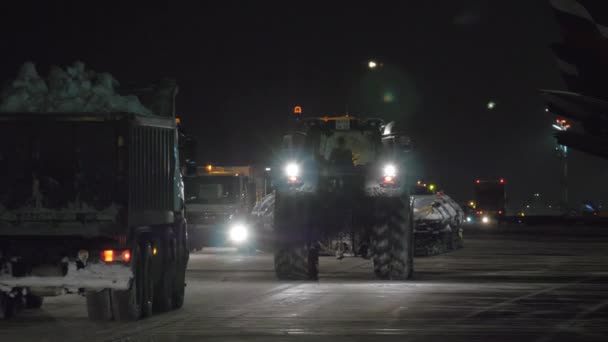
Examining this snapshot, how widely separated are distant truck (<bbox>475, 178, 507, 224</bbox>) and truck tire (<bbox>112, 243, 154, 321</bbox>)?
102470mm

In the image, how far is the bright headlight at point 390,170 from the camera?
3088 cm

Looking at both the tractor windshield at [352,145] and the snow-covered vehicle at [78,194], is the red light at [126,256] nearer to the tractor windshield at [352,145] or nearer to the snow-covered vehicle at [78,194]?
the snow-covered vehicle at [78,194]

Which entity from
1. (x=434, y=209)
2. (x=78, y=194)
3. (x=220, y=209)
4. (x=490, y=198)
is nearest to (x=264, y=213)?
(x=220, y=209)

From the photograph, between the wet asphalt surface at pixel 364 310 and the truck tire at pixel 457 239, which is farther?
the truck tire at pixel 457 239

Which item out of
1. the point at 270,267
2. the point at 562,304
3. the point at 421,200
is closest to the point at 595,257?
the point at 421,200

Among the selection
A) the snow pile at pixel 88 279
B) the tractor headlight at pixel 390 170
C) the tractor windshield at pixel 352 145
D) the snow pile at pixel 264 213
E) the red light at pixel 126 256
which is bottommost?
the snow pile at pixel 88 279

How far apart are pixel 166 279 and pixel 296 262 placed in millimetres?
8169

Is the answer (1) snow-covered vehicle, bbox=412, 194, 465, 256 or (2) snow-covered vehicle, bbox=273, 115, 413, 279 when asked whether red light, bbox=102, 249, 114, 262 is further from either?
(1) snow-covered vehicle, bbox=412, 194, 465, 256

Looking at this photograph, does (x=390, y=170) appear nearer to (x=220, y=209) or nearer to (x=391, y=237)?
(x=391, y=237)

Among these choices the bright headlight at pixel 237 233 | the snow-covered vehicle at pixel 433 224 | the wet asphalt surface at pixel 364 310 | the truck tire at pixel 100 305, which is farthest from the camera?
the bright headlight at pixel 237 233

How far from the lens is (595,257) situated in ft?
148

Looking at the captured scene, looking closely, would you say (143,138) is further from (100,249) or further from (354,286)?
(354,286)

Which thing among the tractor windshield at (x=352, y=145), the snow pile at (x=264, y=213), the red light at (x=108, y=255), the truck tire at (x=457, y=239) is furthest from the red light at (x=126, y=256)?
the truck tire at (x=457, y=239)

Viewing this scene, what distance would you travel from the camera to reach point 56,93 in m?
21.5
